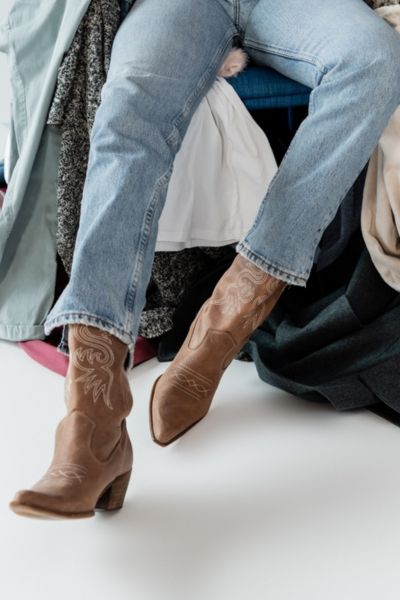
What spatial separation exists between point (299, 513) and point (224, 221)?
65 cm

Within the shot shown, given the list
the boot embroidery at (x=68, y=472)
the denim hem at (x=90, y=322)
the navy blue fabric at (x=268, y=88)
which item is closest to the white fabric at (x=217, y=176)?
the navy blue fabric at (x=268, y=88)

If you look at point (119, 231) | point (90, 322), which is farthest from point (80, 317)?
point (119, 231)

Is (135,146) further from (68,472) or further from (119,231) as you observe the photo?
(68,472)

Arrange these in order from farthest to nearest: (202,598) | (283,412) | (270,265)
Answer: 1. (283,412)
2. (270,265)
3. (202,598)

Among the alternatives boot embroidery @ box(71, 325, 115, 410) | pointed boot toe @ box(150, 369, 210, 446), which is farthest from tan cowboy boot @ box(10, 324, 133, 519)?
pointed boot toe @ box(150, 369, 210, 446)

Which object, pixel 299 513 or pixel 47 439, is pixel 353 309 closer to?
pixel 299 513

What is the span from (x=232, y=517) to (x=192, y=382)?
249 mm

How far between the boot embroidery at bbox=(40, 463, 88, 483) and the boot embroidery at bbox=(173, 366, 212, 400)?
0.97 feet

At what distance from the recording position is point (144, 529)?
112cm

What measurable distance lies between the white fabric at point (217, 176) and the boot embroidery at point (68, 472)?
62 centimetres

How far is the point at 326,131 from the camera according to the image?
130 cm

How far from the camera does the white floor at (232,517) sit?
3.30 ft

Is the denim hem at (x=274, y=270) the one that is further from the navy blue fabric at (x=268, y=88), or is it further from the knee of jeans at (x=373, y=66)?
the navy blue fabric at (x=268, y=88)

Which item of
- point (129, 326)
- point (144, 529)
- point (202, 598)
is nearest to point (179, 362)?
point (129, 326)
